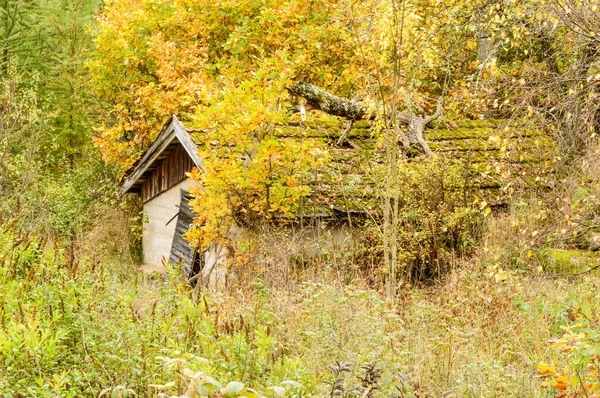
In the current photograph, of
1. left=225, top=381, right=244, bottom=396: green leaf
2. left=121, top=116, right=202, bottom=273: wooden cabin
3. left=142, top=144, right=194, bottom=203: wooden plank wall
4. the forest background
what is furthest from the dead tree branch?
left=225, top=381, right=244, bottom=396: green leaf

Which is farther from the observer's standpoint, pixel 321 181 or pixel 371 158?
pixel 371 158

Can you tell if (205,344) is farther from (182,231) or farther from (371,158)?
(182,231)

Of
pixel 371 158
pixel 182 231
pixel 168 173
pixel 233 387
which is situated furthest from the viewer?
pixel 168 173

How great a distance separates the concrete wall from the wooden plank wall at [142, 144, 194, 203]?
0.36ft

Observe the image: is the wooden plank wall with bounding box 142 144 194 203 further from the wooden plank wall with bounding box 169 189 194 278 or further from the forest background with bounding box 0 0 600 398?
the forest background with bounding box 0 0 600 398

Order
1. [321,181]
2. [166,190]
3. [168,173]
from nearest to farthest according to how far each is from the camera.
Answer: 1. [321,181]
2. [168,173]
3. [166,190]

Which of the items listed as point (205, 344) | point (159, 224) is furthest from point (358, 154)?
point (205, 344)

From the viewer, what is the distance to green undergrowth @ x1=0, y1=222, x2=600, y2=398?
3988mm

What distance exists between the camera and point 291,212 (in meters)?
9.94

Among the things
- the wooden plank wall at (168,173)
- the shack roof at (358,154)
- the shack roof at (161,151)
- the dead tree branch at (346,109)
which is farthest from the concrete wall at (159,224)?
the dead tree branch at (346,109)

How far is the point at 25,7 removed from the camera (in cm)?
1948

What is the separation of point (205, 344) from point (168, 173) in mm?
9910

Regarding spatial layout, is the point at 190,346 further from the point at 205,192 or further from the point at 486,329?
the point at 205,192

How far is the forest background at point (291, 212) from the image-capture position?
4.41 metres
